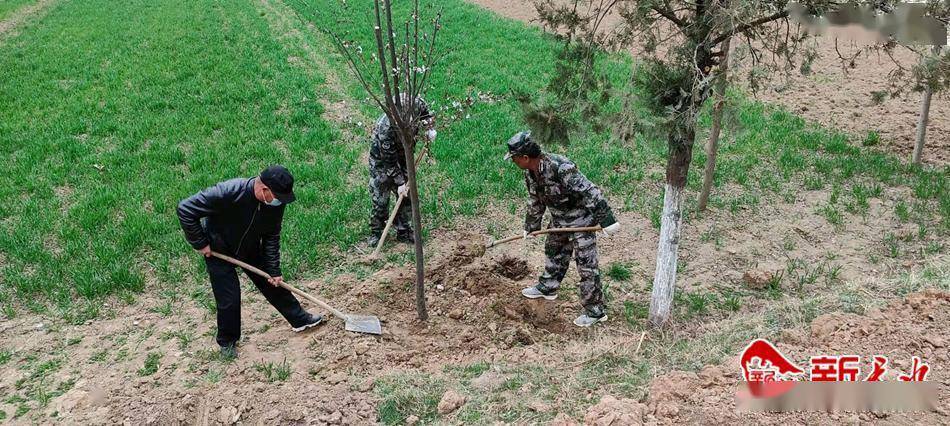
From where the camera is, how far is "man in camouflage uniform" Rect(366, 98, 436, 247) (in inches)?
265

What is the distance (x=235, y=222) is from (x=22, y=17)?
74.6 feet

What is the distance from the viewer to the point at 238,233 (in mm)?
4949

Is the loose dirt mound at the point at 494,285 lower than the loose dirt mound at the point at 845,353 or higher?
lower

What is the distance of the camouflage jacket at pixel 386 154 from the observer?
6.73 meters

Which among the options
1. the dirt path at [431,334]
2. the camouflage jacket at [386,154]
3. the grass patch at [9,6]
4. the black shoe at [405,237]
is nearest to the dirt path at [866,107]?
the dirt path at [431,334]

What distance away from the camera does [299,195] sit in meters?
7.99

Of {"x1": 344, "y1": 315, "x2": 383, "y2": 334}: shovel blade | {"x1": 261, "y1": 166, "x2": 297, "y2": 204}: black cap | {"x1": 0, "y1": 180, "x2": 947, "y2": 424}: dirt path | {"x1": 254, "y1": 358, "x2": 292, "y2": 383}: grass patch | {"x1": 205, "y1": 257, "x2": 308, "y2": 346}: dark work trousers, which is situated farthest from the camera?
{"x1": 344, "y1": 315, "x2": 383, "y2": 334}: shovel blade

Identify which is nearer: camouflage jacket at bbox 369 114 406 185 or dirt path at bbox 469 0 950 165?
camouflage jacket at bbox 369 114 406 185

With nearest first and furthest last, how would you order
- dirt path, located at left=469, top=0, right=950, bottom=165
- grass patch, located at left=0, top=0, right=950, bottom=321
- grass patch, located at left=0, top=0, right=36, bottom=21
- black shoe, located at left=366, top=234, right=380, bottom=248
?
1. grass patch, located at left=0, top=0, right=950, bottom=321
2. black shoe, located at left=366, top=234, right=380, bottom=248
3. dirt path, located at left=469, top=0, right=950, bottom=165
4. grass patch, located at left=0, top=0, right=36, bottom=21

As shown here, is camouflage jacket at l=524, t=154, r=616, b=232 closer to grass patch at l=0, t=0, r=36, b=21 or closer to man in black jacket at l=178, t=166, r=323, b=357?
man in black jacket at l=178, t=166, r=323, b=357

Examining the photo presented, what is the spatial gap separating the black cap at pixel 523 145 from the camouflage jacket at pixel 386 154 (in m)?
2.03

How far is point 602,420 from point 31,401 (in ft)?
14.1

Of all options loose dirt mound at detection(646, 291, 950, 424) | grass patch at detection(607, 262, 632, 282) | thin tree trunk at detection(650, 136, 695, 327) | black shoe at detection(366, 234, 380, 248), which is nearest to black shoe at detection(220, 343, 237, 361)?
black shoe at detection(366, 234, 380, 248)

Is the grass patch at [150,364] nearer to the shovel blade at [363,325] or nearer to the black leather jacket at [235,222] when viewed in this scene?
the black leather jacket at [235,222]
